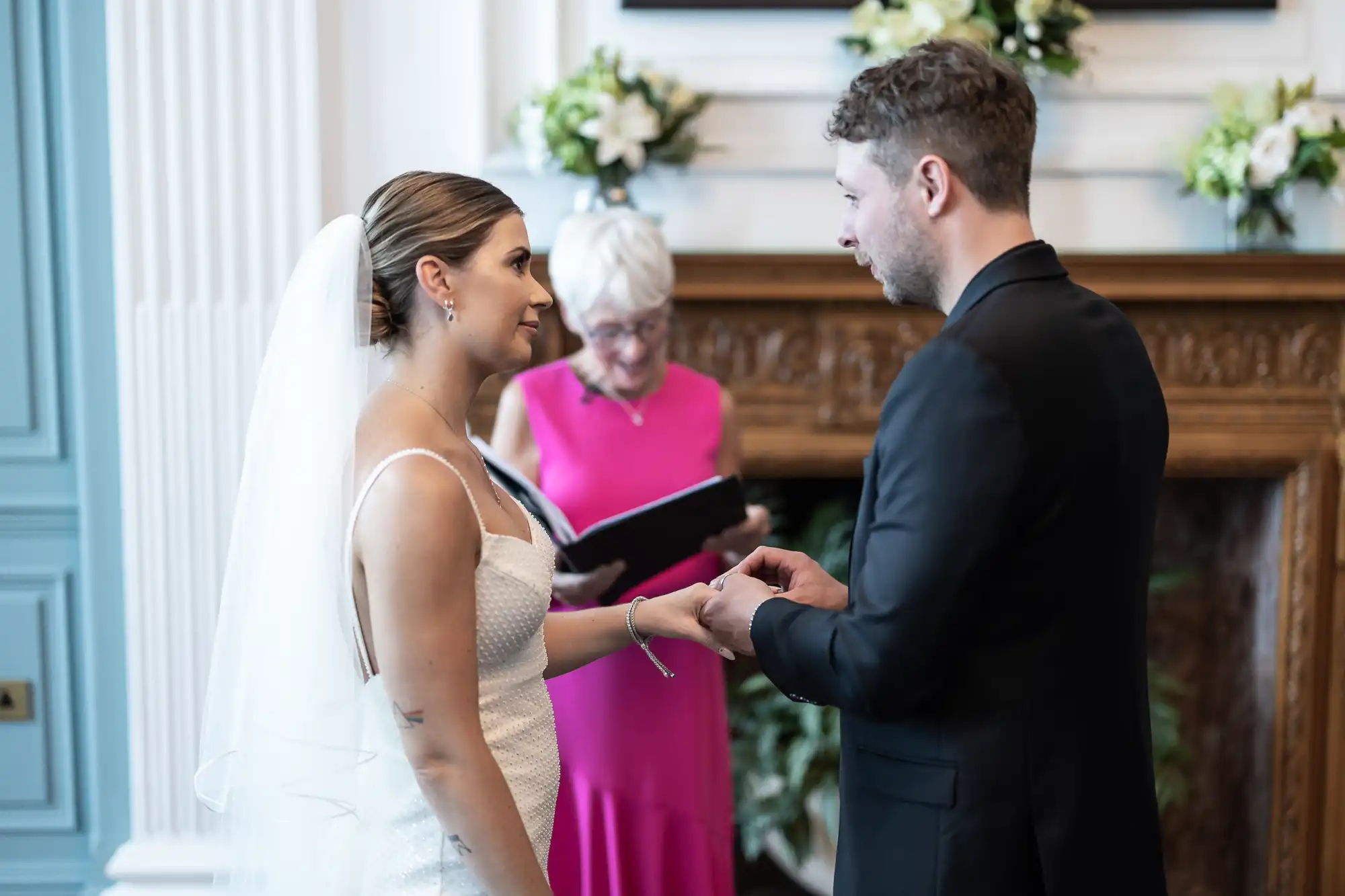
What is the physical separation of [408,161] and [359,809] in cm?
216

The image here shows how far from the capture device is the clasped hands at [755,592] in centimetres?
177

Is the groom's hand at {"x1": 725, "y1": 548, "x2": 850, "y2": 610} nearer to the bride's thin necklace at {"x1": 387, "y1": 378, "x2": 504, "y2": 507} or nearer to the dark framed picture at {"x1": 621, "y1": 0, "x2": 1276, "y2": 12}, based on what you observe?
the bride's thin necklace at {"x1": 387, "y1": 378, "x2": 504, "y2": 507}

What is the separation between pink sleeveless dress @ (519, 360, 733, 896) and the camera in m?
2.49

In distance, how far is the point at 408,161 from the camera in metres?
3.35

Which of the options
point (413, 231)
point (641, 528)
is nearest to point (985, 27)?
point (641, 528)

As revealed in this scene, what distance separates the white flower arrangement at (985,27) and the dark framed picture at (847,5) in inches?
2.8

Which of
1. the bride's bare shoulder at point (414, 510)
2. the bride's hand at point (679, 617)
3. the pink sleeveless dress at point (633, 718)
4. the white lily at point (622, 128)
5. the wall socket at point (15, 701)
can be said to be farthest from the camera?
the wall socket at point (15, 701)

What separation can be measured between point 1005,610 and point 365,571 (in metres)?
0.77

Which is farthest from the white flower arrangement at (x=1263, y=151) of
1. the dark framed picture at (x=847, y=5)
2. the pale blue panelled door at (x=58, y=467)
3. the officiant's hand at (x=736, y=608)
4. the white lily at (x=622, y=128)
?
the pale blue panelled door at (x=58, y=467)

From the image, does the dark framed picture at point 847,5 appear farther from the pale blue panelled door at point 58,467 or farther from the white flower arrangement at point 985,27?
the pale blue panelled door at point 58,467

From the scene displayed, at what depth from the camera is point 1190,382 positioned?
336 cm

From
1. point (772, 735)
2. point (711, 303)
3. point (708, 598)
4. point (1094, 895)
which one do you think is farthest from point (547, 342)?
point (1094, 895)

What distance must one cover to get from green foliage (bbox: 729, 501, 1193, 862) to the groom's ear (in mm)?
1847

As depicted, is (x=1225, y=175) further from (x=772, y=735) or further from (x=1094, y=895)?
(x=1094, y=895)
